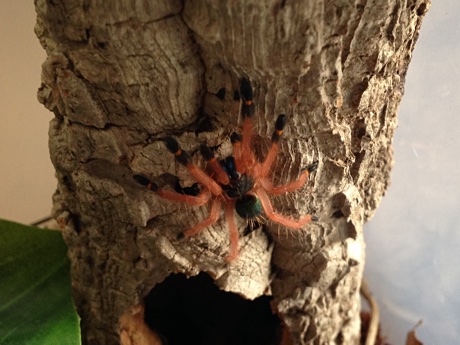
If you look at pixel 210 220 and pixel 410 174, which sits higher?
pixel 210 220

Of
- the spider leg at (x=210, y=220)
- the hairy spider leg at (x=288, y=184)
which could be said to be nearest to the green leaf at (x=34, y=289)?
the spider leg at (x=210, y=220)

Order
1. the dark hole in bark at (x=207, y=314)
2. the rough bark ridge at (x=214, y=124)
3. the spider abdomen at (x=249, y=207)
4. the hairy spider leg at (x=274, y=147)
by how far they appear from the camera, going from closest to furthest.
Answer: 1. the rough bark ridge at (x=214, y=124)
2. the hairy spider leg at (x=274, y=147)
3. the spider abdomen at (x=249, y=207)
4. the dark hole in bark at (x=207, y=314)

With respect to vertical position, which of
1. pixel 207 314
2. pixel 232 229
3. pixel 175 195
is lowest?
pixel 207 314

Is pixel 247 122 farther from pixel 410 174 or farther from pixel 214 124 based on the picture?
pixel 410 174

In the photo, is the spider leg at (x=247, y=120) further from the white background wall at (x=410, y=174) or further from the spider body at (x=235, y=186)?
the white background wall at (x=410, y=174)

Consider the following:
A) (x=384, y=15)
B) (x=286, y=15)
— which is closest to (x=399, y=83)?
(x=384, y=15)

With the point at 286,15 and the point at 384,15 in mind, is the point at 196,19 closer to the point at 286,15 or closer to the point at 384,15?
the point at 286,15

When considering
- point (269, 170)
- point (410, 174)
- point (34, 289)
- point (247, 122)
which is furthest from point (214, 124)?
point (410, 174)
